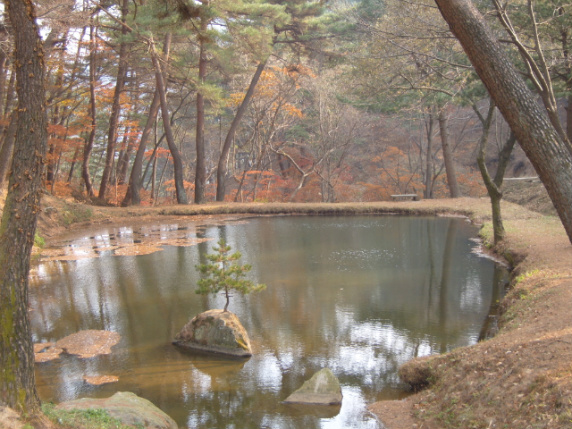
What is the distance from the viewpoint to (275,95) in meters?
18.7

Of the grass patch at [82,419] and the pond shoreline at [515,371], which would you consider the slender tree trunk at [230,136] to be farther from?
the grass patch at [82,419]

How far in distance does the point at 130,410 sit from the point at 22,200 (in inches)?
58.1

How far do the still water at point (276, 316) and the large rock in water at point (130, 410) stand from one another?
0.34 m

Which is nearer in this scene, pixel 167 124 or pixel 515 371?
pixel 515 371

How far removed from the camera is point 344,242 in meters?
10.7

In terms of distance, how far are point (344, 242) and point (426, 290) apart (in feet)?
12.2

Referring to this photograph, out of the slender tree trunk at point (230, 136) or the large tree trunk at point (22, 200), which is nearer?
the large tree trunk at point (22, 200)

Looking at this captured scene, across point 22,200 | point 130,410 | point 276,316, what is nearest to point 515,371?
point 130,410

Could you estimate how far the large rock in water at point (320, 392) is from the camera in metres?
3.98

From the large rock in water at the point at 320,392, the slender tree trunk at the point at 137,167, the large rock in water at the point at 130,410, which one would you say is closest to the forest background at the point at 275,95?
the slender tree trunk at the point at 137,167

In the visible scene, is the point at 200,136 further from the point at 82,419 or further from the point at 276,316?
the point at 82,419

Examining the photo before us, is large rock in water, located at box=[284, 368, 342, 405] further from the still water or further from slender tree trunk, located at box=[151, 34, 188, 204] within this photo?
slender tree trunk, located at box=[151, 34, 188, 204]

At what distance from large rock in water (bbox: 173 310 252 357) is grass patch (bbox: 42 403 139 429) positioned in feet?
6.75

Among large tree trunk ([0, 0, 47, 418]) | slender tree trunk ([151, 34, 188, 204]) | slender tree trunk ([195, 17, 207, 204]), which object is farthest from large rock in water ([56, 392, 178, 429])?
slender tree trunk ([195, 17, 207, 204])
